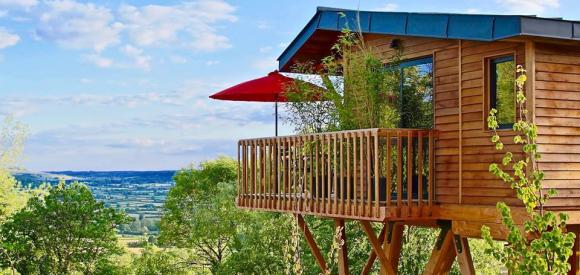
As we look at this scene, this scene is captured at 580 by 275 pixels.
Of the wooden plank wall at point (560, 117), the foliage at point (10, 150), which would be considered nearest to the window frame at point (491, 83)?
the wooden plank wall at point (560, 117)

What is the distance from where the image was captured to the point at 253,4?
21062mm

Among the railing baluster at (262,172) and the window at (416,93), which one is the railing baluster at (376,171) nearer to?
the window at (416,93)

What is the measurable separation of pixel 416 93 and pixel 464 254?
7.47 feet

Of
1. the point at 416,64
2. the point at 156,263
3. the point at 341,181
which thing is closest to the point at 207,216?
the point at 156,263

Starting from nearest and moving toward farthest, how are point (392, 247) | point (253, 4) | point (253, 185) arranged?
point (392, 247) → point (253, 185) → point (253, 4)

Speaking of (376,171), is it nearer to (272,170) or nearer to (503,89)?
(503,89)

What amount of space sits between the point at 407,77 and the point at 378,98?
53cm

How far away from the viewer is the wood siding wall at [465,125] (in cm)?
1096

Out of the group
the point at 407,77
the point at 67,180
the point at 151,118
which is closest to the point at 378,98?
the point at 407,77

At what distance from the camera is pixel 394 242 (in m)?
13.8

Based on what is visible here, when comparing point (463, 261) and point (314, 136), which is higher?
point (314, 136)

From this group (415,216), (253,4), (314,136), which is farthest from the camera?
(253,4)

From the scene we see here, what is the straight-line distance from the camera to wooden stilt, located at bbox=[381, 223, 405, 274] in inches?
540

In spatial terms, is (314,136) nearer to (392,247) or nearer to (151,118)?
(392,247)
